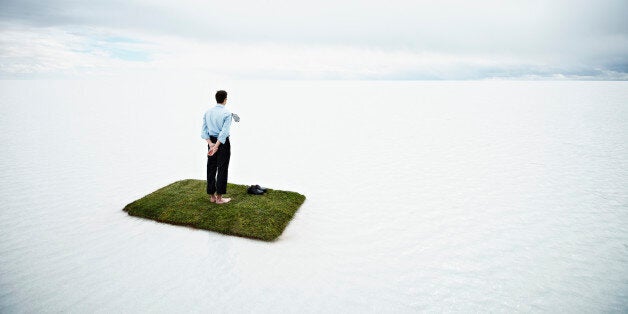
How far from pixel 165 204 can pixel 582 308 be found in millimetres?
8780

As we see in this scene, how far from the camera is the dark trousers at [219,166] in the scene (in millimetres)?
7223

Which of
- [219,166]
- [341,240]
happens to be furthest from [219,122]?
[341,240]

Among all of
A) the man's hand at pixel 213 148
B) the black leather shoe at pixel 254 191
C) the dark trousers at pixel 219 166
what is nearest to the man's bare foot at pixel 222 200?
the dark trousers at pixel 219 166

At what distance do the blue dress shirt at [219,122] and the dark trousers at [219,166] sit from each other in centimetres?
23

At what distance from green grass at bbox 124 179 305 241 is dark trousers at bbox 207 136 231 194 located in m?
0.51

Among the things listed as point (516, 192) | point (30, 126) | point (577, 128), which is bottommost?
point (30, 126)

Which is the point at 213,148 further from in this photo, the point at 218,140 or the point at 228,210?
the point at 228,210

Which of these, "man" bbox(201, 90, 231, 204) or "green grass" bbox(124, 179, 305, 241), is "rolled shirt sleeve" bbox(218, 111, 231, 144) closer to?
"man" bbox(201, 90, 231, 204)

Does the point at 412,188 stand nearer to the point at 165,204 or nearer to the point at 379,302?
the point at 379,302

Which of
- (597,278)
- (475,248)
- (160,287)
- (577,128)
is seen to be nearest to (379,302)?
(475,248)

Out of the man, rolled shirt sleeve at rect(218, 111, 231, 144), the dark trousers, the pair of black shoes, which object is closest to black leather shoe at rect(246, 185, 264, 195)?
the pair of black shoes

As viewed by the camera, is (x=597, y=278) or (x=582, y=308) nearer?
(x=582, y=308)

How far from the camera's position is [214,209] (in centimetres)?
763

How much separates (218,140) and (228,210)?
1.81 meters
